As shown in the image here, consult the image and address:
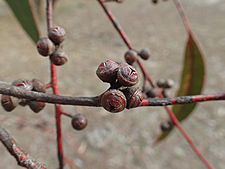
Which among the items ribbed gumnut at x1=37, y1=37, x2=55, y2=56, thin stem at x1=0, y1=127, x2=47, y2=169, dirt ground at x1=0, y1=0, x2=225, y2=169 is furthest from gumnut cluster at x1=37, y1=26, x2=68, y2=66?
dirt ground at x1=0, y1=0, x2=225, y2=169

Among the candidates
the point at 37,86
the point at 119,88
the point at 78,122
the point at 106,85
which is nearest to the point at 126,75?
the point at 119,88

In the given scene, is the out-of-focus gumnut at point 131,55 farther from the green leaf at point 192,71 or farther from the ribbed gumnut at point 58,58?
the green leaf at point 192,71

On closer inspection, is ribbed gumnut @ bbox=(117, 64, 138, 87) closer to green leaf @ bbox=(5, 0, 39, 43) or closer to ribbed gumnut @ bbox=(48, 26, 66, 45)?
ribbed gumnut @ bbox=(48, 26, 66, 45)

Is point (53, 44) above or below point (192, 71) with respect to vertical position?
above

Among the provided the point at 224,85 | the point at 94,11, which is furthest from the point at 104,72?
the point at 94,11

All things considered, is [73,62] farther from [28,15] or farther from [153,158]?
[28,15]

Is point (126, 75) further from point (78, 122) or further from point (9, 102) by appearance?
point (78, 122)

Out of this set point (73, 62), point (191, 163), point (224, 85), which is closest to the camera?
point (191, 163)
